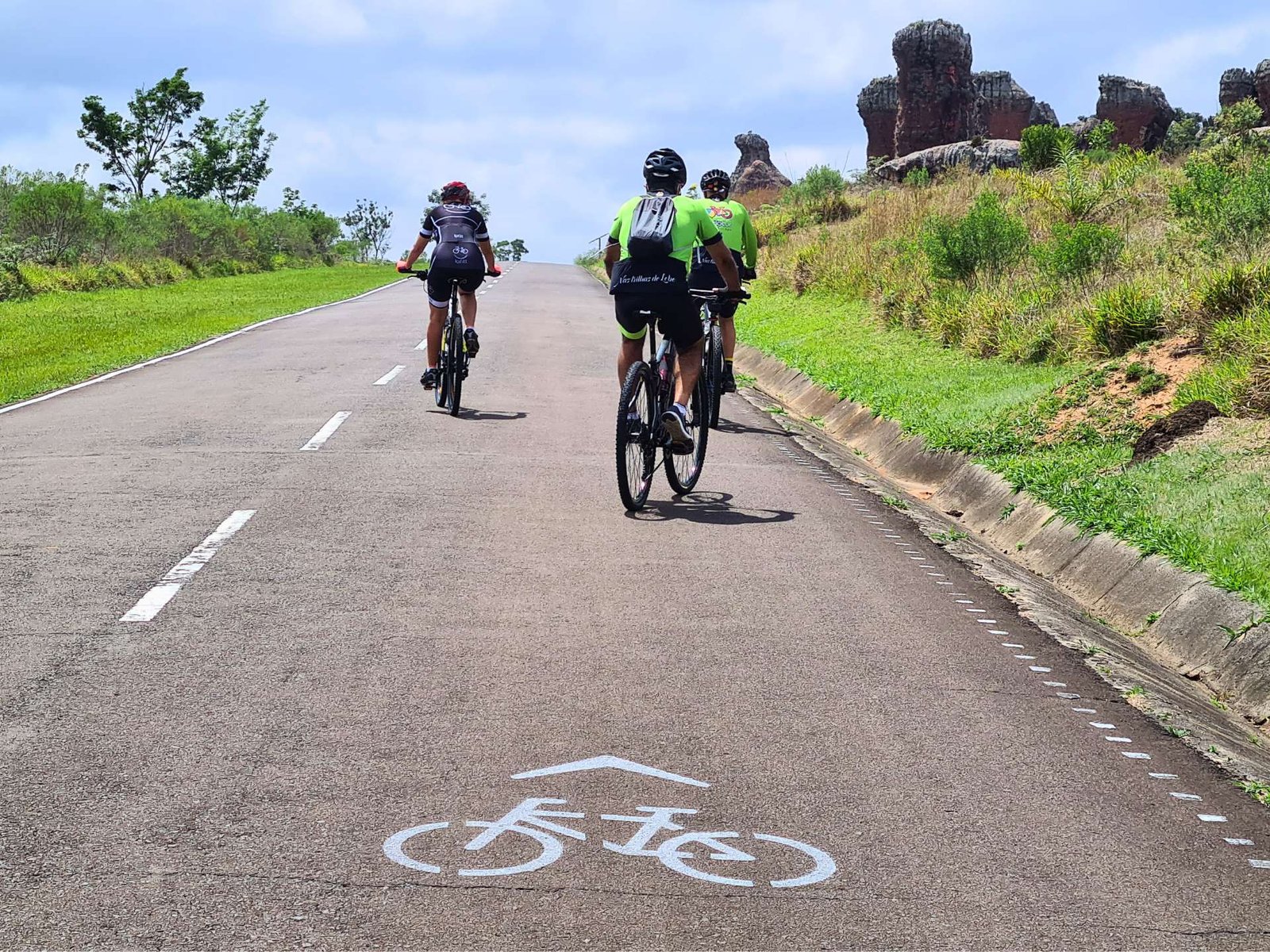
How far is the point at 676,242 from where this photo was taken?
902cm

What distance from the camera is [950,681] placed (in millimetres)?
5895

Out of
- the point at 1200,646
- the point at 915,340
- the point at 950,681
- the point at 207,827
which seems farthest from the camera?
the point at 915,340

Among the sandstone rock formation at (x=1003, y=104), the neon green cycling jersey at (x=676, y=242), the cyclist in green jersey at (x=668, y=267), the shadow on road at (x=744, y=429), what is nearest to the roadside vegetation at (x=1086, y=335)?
the shadow on road at (x=744, y=429)

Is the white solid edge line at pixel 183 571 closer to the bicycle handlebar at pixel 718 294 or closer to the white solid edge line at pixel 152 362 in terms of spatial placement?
the bicycle handlebar at pixel 718 294

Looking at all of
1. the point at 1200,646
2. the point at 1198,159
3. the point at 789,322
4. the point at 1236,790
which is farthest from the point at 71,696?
the point at 1198,159

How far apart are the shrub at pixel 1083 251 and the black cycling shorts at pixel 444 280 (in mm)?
6908

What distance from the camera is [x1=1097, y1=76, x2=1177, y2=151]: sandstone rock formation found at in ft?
266

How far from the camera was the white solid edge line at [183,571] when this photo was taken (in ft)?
20.8

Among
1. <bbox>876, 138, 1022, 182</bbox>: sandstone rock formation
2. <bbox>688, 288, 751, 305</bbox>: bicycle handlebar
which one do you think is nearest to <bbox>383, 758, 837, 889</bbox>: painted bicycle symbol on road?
<bbox>688, 288, 751, 305</bbox>: bicycle handlebar

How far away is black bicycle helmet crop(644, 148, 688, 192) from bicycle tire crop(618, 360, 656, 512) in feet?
3.83

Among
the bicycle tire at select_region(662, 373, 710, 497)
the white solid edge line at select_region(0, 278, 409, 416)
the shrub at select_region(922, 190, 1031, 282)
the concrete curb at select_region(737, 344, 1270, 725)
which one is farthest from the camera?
the shrub at select_region(922, 190, 1031, 282)

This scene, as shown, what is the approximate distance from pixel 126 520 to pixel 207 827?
4830 mm

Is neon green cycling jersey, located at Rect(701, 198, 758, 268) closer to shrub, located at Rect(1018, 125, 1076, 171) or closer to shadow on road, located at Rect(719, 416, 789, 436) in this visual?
shadow on road, located at Rect(719, 416, 789, 436)

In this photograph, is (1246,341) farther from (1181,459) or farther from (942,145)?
(942,145)
